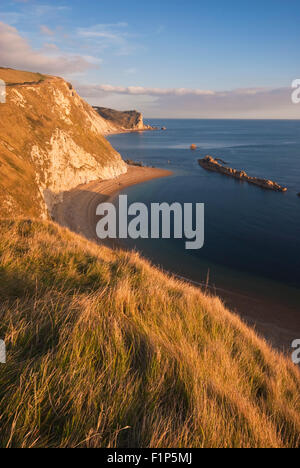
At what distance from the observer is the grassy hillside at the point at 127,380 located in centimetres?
160

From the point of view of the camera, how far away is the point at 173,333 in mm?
3209

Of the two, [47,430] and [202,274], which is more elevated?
[47,430]

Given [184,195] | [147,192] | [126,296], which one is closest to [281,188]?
[184,195]

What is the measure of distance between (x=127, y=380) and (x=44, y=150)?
37502 mm

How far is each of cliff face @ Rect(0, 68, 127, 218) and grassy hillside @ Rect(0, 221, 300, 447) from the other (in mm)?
17795

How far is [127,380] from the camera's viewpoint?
2.04 m

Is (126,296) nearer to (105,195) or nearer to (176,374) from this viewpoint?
(176,374)

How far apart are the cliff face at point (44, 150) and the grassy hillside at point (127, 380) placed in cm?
1779

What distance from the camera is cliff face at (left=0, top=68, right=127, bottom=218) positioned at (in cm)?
2178

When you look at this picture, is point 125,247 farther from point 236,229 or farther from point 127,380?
point 127,380

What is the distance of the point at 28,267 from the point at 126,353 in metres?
2.71
